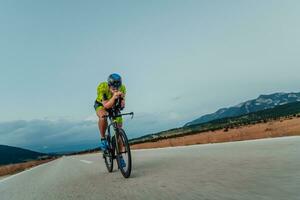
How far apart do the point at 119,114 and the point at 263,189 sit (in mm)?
4405

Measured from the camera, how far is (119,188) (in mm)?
5793

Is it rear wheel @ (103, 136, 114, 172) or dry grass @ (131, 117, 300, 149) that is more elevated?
dry grass @ (131, 117, 300, 149)

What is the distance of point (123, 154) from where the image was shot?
7.63m

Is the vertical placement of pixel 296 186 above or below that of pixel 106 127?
below

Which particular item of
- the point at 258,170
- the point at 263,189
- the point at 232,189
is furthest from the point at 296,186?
the point at 258,170

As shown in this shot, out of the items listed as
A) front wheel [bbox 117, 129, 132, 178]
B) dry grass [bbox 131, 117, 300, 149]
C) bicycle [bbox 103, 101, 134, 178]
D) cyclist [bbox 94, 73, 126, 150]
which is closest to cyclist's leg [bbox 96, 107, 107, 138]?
cyclist [bbox 94, 73, 126, 150]

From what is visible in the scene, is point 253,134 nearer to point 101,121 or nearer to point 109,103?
point 101,121

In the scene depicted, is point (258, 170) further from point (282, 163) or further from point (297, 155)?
point (297, 155)

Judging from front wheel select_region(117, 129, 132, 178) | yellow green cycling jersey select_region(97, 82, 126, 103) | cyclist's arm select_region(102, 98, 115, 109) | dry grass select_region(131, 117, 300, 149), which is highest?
yellow green cycling jersey select_region(97, 82, 126, 103)

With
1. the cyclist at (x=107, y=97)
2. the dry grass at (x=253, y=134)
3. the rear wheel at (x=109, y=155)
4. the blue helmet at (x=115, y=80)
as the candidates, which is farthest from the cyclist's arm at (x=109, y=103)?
the dry grass at (x=253, y=134)

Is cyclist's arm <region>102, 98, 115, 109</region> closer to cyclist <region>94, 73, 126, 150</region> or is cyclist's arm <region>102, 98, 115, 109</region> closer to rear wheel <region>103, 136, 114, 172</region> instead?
cyclist <region>94, 73, 126, 150</region>

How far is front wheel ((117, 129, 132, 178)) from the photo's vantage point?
702 centimetres

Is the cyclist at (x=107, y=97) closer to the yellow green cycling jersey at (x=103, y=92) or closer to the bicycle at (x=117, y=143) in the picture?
the yellow green cycling jersey at (x=103, y=92)

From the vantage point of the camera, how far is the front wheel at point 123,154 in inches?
277
